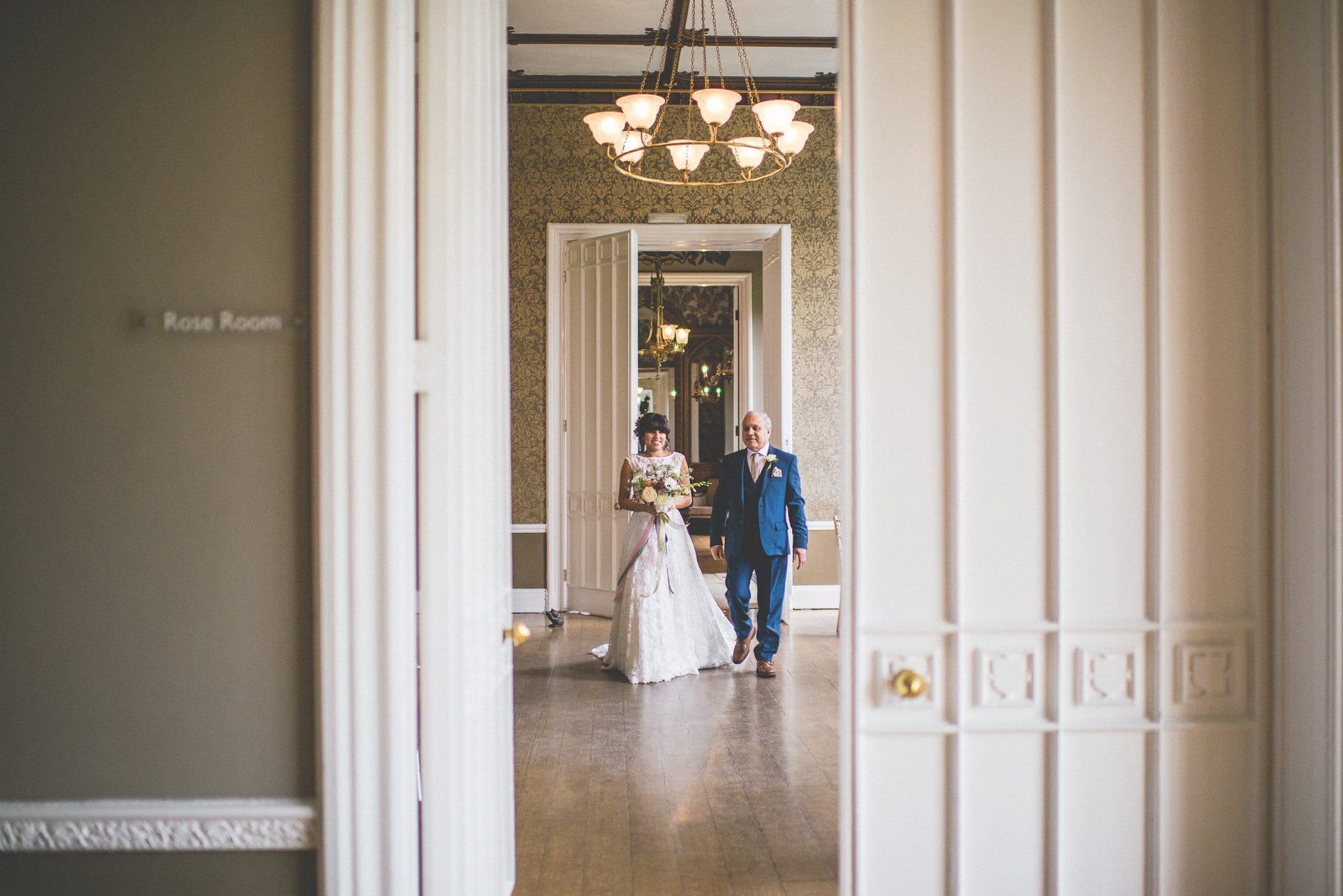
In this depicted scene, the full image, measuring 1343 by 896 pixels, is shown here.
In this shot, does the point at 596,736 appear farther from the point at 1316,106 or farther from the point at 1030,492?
the point at 1316,106

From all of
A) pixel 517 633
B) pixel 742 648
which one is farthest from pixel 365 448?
pixel 742 648

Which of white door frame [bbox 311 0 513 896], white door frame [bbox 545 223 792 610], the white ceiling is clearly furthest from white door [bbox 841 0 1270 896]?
white door frame [bbox 545 223 792 610]

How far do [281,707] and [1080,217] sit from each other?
204 cm

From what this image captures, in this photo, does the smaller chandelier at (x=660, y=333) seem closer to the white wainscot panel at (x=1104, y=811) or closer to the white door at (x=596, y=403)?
the white door at (x=596, y=403)

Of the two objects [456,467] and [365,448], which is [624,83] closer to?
[456,467]

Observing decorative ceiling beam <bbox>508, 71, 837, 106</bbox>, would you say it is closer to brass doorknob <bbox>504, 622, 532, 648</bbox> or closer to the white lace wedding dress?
the white lace wedding dress

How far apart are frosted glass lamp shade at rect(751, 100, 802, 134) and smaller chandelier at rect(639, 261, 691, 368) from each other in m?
5.31

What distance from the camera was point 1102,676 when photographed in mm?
1956

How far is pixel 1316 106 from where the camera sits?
1.83 meters

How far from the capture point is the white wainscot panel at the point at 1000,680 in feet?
6.40

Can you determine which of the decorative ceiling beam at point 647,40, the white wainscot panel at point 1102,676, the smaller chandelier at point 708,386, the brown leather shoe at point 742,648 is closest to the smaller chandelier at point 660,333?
the smaller chandelier at point 708,386

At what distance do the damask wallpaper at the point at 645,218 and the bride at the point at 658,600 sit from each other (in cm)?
197

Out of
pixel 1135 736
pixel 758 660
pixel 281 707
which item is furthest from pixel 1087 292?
pixel 758 660

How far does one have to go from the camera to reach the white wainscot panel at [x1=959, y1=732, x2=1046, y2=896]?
6.40ft
